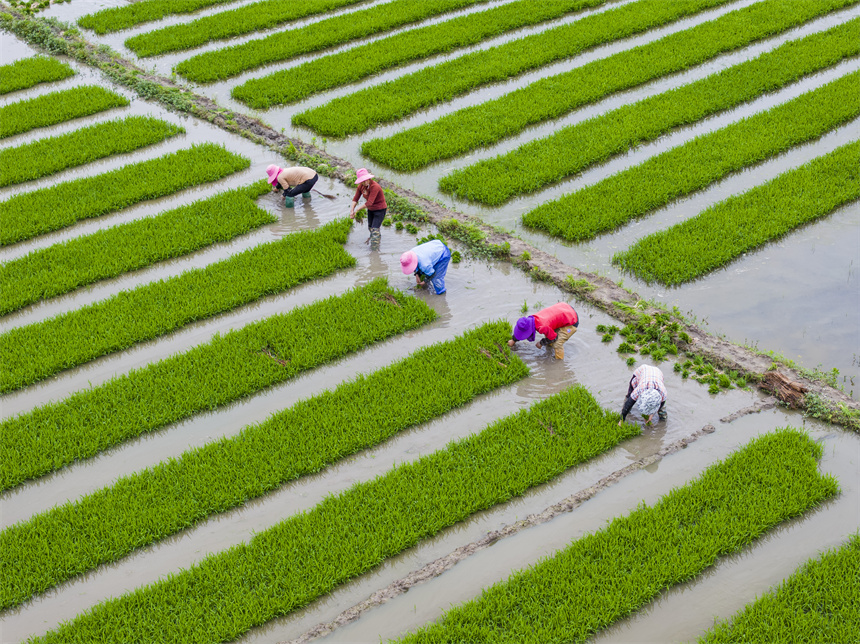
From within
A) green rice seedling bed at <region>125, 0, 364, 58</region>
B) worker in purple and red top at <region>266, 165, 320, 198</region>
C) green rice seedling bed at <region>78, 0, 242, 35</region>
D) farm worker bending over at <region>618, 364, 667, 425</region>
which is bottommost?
farm worker bending over at <region>618, 364, 667, 425</region>

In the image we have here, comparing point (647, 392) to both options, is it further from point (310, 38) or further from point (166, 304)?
point (310, 38)

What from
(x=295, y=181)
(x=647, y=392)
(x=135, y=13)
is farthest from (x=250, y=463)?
(x=135, y=13)

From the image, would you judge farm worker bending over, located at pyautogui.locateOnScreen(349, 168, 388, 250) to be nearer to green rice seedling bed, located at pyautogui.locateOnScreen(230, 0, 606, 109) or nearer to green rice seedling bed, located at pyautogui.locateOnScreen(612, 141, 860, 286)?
green rice seedling bed, located at pyautogui.locateOnScreen(612, 141, 860, 286)

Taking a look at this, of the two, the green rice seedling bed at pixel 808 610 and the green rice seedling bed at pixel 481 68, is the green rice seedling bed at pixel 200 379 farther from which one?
the green rice seedling bed at pixel 808 610

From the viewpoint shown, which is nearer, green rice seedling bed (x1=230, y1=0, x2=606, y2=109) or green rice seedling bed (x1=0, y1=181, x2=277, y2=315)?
green rice seedling bed (x1=0, y1=181, x2=277, y2=315)

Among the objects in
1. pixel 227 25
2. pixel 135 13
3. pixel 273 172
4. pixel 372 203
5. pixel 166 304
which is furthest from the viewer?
pixel 135 13

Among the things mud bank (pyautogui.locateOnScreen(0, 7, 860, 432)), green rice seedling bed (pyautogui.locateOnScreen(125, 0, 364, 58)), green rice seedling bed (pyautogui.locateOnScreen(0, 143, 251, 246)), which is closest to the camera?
mud bank (pyautogui.locateOnScreen(0, 7, 860, 432))

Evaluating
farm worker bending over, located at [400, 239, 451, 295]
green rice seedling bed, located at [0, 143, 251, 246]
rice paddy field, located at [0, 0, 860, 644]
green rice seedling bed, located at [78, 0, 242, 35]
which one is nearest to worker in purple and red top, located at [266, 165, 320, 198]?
rice paddy field, located at [0, 0, 860, 644]
